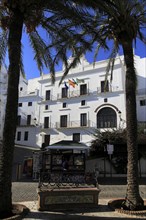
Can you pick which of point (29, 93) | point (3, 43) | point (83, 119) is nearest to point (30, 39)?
point (3, 43)

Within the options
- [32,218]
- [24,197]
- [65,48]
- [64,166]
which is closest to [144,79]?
[64,166]

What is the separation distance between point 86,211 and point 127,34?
6936 millimetres

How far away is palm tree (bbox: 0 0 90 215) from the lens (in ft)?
22.9

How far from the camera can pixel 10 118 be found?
284 inches

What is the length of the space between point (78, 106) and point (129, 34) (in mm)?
25528

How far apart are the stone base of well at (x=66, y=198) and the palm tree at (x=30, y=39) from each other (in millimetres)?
1399

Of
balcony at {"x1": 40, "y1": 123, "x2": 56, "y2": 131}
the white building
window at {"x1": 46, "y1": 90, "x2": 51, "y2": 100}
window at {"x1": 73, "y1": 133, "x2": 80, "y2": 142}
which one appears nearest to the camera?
the white building

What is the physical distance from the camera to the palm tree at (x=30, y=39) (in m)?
6.99

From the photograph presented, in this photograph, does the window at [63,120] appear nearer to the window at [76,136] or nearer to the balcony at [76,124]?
the balcony at [76,124]

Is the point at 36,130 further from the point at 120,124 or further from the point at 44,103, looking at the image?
the point at 120,124

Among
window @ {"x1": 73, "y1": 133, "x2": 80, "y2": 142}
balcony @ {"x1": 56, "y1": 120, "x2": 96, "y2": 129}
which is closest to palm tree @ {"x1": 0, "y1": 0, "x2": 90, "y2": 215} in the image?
balcony @ {"x1": 56, "y1": 120, "x2": 96, "y2": 129}

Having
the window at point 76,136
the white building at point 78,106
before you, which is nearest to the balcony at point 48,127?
the white building at point 78,106

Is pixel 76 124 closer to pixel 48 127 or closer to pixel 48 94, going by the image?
pixel 48 127

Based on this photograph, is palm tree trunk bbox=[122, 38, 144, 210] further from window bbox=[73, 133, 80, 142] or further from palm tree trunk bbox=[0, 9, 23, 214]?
window bbox=[73, 133, 80, 142]
